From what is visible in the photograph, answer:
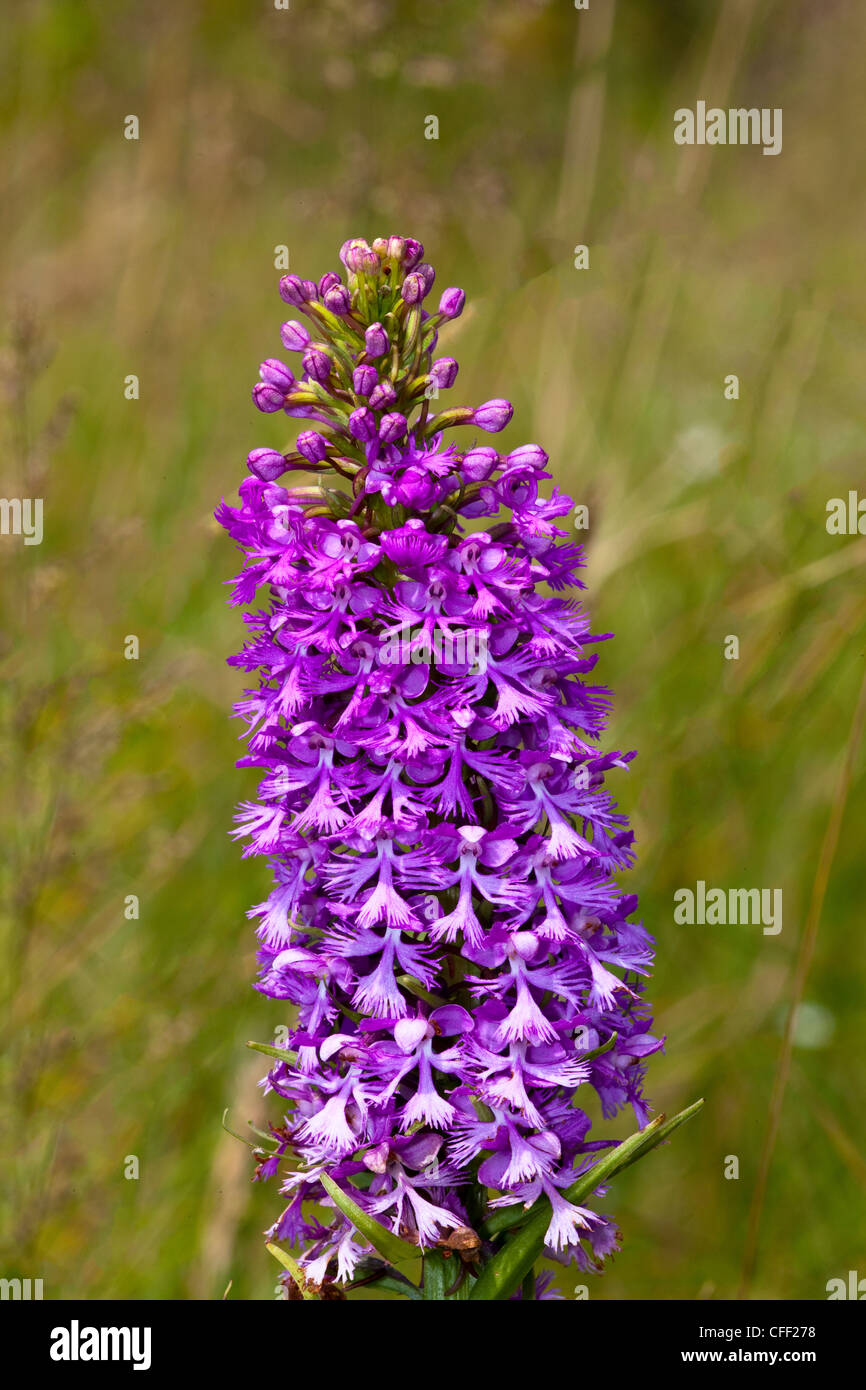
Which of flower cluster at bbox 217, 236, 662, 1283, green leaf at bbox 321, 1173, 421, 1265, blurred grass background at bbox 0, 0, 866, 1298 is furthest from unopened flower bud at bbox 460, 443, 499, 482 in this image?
blurred grass background at bbox 0, 0, 866, 1298

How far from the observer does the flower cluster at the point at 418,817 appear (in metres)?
2.33

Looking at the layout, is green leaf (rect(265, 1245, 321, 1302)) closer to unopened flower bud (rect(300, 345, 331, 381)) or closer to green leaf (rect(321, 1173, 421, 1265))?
green leaf (rect(321, 1173, 421, 1265))

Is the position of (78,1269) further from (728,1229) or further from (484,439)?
(484,439)

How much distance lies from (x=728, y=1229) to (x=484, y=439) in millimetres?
4640

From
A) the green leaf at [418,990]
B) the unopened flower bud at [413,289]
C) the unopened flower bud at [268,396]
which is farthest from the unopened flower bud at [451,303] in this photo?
the green leaf at [418,990]

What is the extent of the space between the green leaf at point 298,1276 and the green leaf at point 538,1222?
0.31 meters

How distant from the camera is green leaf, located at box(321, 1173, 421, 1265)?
7.49 feet

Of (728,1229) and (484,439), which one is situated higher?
(484,439)

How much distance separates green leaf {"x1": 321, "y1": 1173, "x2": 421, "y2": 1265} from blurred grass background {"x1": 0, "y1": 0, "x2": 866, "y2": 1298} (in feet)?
3.91

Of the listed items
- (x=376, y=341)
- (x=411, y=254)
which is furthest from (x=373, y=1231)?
(x=411, y=254)

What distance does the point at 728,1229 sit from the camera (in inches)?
184

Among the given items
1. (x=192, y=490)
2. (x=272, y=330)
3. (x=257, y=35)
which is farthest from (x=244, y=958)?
(x=257, y=35)

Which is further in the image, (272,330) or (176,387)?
(272,330)

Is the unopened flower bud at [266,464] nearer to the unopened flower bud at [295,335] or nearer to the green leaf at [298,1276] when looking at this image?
the unopened flower bud at [295,335]
